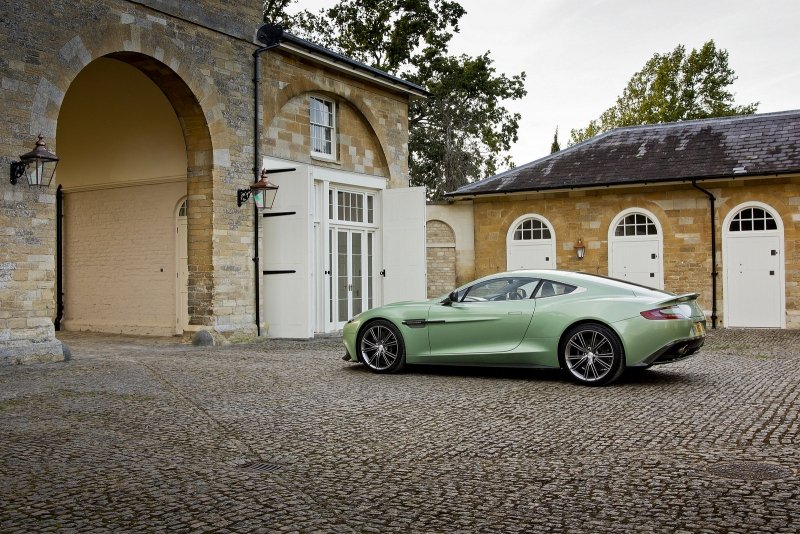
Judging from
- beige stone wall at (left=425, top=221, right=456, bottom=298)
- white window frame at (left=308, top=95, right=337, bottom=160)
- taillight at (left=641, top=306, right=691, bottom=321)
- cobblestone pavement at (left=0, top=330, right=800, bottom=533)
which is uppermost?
white window frame at (left=308, top=95, right=337, bottom=160)

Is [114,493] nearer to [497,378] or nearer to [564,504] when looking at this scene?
[564,504]

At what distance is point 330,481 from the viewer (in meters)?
5.00

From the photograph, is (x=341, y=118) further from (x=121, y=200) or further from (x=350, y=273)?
(x=121, y=200)

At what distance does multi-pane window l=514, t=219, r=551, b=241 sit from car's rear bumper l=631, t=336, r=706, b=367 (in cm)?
1300

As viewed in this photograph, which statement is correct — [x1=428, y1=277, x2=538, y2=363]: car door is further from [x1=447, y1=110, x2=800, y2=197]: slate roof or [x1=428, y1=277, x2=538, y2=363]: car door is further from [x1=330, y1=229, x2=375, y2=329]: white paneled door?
[x1=447, y1=110, x2=800, y2=197]: slate roof

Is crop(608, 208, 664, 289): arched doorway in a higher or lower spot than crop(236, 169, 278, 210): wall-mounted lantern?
lower

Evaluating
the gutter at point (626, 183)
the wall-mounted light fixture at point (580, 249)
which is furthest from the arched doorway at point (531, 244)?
the gutter at point (626, 183)

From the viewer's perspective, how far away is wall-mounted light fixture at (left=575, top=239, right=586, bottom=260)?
69.0ft

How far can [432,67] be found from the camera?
32.9 metres

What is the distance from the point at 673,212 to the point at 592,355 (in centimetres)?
1229

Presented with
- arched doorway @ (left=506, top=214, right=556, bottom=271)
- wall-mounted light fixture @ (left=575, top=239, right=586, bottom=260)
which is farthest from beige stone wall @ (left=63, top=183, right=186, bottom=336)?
wall-mounted light fixture @ (left=575, top=239, right=586, bottom=260)

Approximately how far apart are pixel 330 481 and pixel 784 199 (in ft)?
55.4

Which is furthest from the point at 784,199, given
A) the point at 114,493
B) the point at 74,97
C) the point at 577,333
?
the point at 114,493

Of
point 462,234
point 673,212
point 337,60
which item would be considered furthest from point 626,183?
point 337,60
